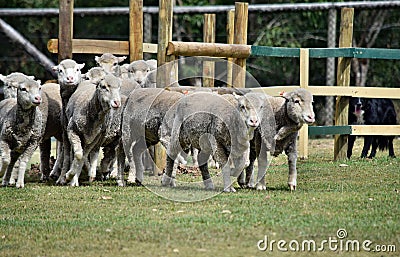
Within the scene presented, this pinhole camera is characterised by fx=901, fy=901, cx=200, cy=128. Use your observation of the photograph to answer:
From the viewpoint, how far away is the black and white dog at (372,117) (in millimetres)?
15094

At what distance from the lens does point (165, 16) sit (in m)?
12.4

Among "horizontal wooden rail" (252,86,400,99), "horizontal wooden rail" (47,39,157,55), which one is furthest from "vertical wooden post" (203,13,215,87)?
"horizontal wooden rail" (47,39,157,55)

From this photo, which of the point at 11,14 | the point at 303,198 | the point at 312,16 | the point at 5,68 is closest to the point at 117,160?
the point at 303,198

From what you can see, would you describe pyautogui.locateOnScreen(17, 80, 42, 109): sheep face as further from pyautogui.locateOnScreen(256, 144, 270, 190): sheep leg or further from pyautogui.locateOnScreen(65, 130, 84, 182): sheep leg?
pyautogui.locateOnScreen(256, 144, 270, 190): sheep leg

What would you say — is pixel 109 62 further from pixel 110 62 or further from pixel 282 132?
pixel 282 132

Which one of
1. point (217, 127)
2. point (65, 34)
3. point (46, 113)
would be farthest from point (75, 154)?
point (65, 34)

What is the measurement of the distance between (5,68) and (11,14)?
12.6ft

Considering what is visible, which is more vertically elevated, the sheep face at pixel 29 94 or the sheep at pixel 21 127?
the sheep face at pixel 29 94

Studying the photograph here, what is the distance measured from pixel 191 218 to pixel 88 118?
10.3ft

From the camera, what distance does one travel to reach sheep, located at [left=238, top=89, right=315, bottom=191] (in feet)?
35.2

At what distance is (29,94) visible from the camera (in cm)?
1112

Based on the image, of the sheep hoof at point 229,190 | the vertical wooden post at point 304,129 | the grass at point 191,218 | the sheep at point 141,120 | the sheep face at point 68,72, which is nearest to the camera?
the grass at point 191,218

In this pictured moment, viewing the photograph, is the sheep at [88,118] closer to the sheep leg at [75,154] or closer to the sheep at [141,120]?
the sheep leg at [75,154]

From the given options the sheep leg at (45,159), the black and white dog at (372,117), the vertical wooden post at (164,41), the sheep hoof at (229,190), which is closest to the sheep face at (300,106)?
the sheep hoof at (229,190)
